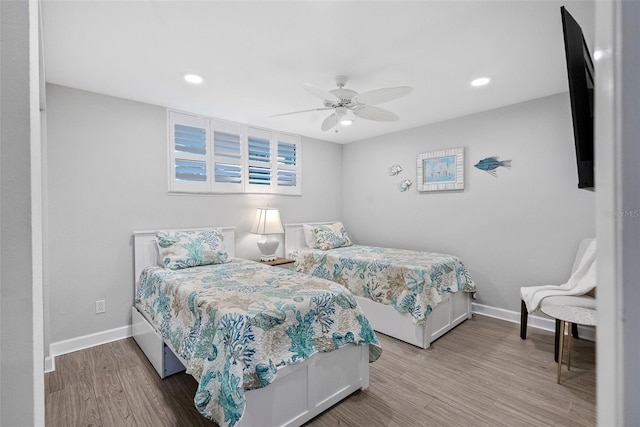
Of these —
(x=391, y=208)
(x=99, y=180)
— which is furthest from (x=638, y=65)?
(x=391, y=208)

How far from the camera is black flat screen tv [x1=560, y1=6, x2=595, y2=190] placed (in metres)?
0.92

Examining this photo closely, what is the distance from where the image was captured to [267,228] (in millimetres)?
3818

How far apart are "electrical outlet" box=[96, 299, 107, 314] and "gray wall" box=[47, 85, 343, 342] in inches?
1.2

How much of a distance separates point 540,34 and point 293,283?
2.49 meters

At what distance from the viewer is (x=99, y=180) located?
9.36 ft

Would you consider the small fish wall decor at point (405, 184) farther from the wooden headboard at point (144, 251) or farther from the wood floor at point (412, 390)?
the wooden headboard at point (144, 251)

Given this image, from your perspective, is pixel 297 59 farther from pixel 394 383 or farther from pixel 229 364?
pixel 394 383

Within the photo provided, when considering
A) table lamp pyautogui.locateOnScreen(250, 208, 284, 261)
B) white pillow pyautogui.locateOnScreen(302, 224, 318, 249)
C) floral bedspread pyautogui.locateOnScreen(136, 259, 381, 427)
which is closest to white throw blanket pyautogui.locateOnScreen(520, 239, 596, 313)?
floral bedspread pyautogui.locateOnScreen(136, 259, 381, 427)

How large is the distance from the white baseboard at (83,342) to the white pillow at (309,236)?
2.39 meters

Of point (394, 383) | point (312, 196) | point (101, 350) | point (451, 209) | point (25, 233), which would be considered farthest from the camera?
point (312, 196)

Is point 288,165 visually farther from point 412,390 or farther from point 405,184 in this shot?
point 412,390

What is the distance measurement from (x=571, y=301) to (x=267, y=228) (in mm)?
3210

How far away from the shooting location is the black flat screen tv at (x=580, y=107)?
923 millimetres

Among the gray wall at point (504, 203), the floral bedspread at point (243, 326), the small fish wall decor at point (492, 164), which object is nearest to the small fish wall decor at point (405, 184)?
the gray wall at point (504, 203)
